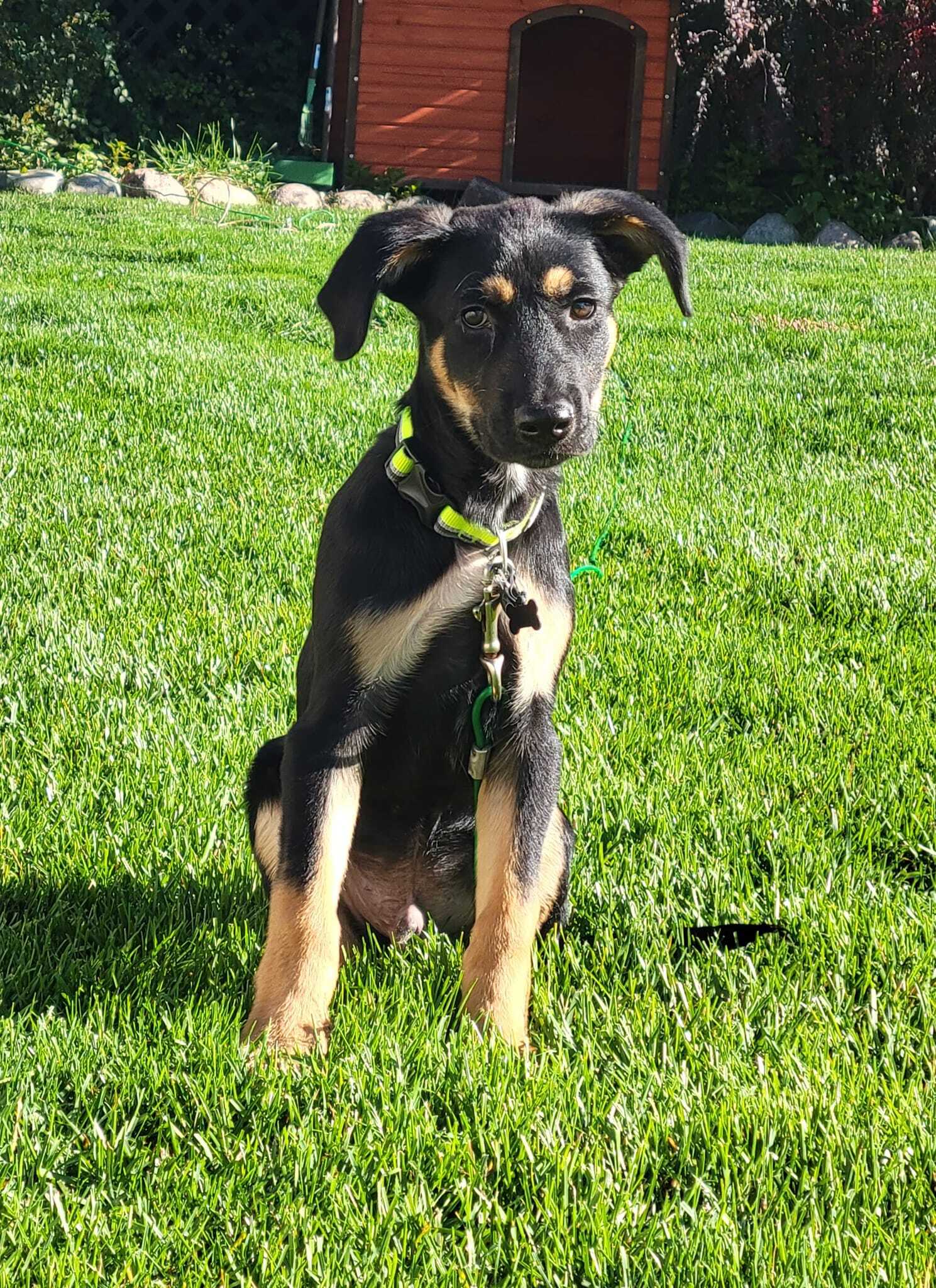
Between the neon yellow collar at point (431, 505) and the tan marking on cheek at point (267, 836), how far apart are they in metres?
0.59

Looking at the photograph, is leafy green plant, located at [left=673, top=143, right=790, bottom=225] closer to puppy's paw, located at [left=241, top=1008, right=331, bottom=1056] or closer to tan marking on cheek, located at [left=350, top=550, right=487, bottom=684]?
tan marking on cheek, located at [left=350, top=550, right=487, bottom=684]

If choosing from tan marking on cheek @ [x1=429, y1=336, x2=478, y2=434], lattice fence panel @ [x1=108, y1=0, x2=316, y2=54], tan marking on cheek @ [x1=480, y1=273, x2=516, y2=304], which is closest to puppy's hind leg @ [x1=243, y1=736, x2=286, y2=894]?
tan marking on cheek @ [x1=429, y1=336, x2=478, y2=434]

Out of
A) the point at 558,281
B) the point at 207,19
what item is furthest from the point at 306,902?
the point at 207,19

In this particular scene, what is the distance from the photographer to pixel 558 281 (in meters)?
2.45

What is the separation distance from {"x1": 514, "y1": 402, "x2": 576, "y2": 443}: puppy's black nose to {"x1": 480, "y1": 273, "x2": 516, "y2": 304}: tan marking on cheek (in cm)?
27

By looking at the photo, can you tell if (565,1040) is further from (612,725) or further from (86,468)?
(86,468)

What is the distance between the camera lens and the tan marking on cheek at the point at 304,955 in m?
2.13

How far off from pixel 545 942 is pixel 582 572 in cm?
205

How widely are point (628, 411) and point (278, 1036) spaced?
16.2 ft

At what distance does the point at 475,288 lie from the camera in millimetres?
2402

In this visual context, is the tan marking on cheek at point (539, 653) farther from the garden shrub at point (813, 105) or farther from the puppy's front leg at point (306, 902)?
the garden shrub at point (813, 105)

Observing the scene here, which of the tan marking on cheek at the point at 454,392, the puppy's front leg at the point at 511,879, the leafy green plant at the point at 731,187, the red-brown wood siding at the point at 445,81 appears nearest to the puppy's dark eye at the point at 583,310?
the tan marking on cheek at the point at 454,392

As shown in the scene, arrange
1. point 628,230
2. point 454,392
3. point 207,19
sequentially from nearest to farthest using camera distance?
point 454,392 < point 628,230 < point 207,19

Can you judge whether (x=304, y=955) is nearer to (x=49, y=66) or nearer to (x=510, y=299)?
(x=510, y=299)
